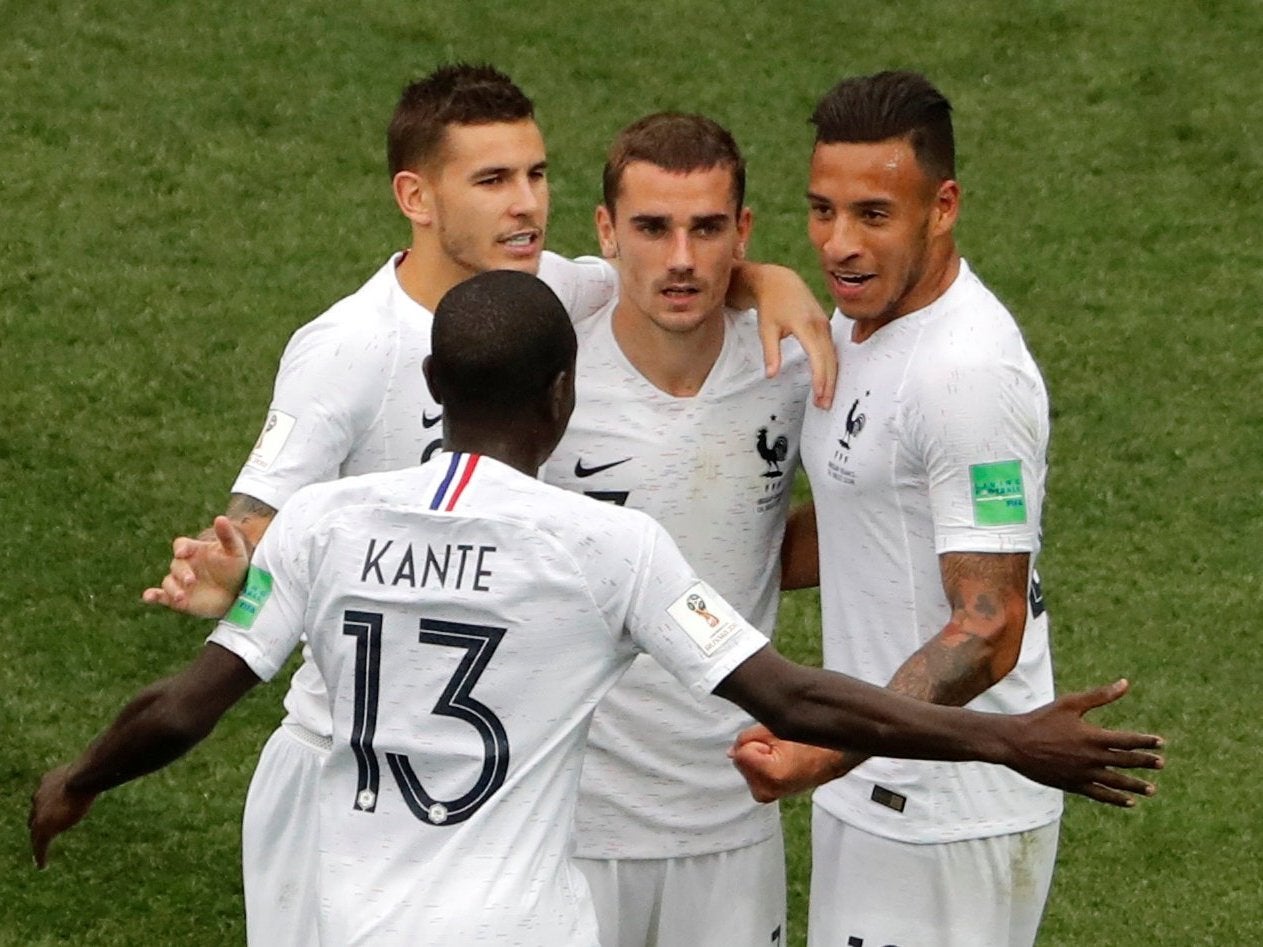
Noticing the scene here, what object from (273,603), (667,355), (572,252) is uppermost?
(572,252)

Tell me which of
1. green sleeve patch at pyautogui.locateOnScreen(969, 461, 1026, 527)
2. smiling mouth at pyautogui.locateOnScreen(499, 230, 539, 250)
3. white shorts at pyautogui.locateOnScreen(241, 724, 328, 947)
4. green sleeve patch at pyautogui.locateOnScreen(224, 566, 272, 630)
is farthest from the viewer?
smiling mouth at pyautogui.locateOnScreen(499, 230, 539, 250)

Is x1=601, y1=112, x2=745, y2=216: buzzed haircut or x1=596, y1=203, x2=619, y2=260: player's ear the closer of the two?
x1=601, y1=112, x2=745, y2=216: buzzed haircut

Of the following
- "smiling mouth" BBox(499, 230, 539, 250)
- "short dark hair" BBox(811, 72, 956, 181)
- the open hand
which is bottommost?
the open hand

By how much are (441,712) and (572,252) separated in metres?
7.62

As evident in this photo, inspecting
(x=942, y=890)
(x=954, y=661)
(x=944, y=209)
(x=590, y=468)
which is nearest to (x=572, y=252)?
(x=590, y=468)

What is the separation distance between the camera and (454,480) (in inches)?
172

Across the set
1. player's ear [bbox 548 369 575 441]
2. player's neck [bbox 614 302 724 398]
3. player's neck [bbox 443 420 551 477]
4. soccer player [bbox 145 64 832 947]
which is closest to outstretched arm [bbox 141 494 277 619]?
soccer player [bbox 145 64 832 947]

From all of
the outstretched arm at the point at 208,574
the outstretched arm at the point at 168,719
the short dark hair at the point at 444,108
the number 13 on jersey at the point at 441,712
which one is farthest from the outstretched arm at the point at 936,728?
the short dark hair at the point at 444,108

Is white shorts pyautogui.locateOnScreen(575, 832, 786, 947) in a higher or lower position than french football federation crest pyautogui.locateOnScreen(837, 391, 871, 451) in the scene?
lower

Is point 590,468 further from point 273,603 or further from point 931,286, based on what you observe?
point 273,603

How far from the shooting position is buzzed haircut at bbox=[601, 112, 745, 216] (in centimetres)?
558

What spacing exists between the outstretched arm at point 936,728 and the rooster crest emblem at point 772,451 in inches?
50.3

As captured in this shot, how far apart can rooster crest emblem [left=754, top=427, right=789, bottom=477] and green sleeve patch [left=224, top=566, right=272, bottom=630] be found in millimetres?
1532

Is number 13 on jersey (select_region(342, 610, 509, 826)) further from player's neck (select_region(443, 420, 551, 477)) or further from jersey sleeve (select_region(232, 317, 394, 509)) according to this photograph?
jersey sleeve (select_region(232, 317, 394, 509))
